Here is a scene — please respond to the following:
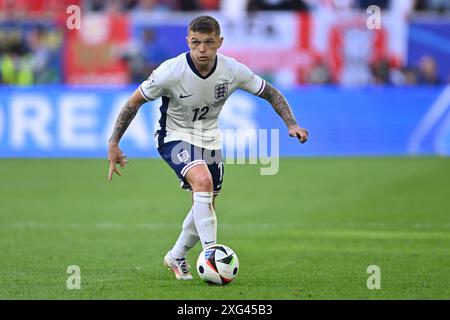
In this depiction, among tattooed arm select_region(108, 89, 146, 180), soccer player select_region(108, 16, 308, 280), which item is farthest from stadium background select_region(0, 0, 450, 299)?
tattooed arm select_region(108, 89, 146, 180)

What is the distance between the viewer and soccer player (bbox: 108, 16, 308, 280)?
8.71 meters

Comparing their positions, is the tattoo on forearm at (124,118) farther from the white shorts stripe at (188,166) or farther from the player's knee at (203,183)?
the player's knee at (203,183)

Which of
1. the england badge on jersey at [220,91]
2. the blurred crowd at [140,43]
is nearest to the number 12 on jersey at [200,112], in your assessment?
the england badge on jersey at [220,91]

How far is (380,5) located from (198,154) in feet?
65.1

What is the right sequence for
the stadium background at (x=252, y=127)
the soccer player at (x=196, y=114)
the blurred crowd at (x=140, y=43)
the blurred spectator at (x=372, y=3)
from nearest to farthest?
the soccer player at (x=196, y=114), the stadium background at (x=252, y=127), the blurred crowd at (x=140, y=43), the blurred spectator at (x=372, y=3)

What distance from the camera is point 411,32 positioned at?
27.9 meters

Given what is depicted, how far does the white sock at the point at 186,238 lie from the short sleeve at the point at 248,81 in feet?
4.01

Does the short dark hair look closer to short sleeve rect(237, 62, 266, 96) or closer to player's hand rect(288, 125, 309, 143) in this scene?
short sleeve rect(237, 62, 266, 96)

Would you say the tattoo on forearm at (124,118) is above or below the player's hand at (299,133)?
above

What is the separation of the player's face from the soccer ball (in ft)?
5.21

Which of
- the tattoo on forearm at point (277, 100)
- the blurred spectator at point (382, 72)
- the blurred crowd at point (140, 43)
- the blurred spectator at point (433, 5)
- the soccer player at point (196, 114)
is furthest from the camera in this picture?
the blurred spectator at point (433, 5)

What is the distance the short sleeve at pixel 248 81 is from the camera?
355 inches
